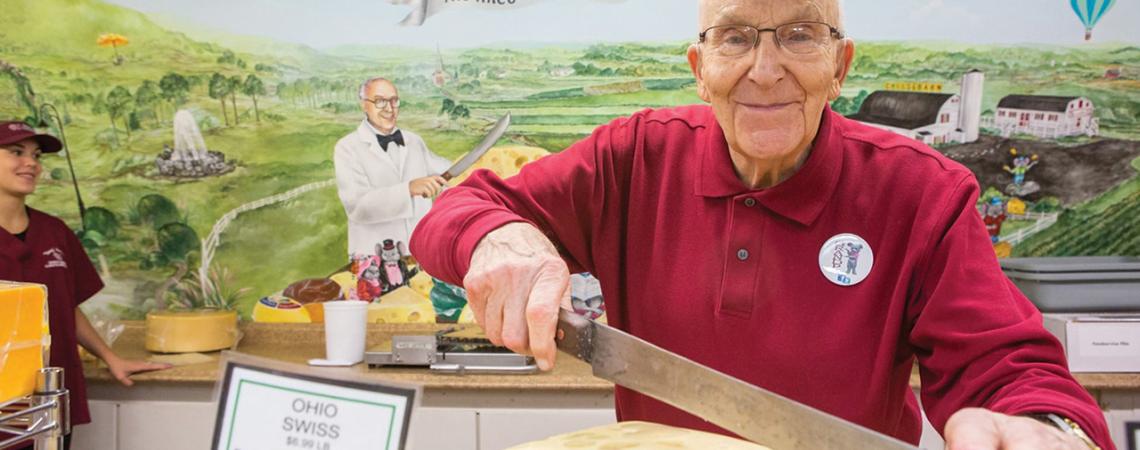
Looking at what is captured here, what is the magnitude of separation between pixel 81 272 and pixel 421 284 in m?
1.41

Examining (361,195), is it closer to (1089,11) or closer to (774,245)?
(774,245)

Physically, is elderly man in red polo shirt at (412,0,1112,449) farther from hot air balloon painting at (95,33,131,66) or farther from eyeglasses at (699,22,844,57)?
hot air balloon painting at (95,33,131,66)

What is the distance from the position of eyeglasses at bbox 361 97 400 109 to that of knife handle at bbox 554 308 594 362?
285 centimetres

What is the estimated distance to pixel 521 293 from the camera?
3.61 ft

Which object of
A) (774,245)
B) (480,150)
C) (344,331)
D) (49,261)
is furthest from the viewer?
(480,150)

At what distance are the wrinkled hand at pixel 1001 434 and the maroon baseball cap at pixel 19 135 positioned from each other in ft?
11.8

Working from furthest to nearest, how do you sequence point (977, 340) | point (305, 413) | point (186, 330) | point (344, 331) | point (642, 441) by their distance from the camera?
point (186, 330)
point (344, 331)
point (642, 441)
point (977, 340)
point (305, 413)

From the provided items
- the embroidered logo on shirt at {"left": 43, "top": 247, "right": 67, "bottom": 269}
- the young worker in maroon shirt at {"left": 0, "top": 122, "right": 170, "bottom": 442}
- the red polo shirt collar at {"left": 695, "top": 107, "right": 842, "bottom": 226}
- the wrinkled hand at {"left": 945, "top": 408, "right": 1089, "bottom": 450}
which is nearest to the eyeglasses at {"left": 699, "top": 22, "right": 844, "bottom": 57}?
the red polo shirt collar at {"left": 695, "top": 107, "right": 842, "bottom": 226}

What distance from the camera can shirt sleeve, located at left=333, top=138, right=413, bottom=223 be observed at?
3785 millimetres

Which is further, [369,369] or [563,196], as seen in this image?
[369,369]

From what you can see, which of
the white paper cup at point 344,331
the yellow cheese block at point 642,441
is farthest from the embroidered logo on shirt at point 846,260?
the white paper cup at point 344,331

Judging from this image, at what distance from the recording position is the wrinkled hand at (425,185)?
12.5ft

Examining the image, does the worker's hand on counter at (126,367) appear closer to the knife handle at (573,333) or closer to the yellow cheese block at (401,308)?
the yellow cheese block at (401,308)

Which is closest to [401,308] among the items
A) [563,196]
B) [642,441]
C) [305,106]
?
[305,106]
